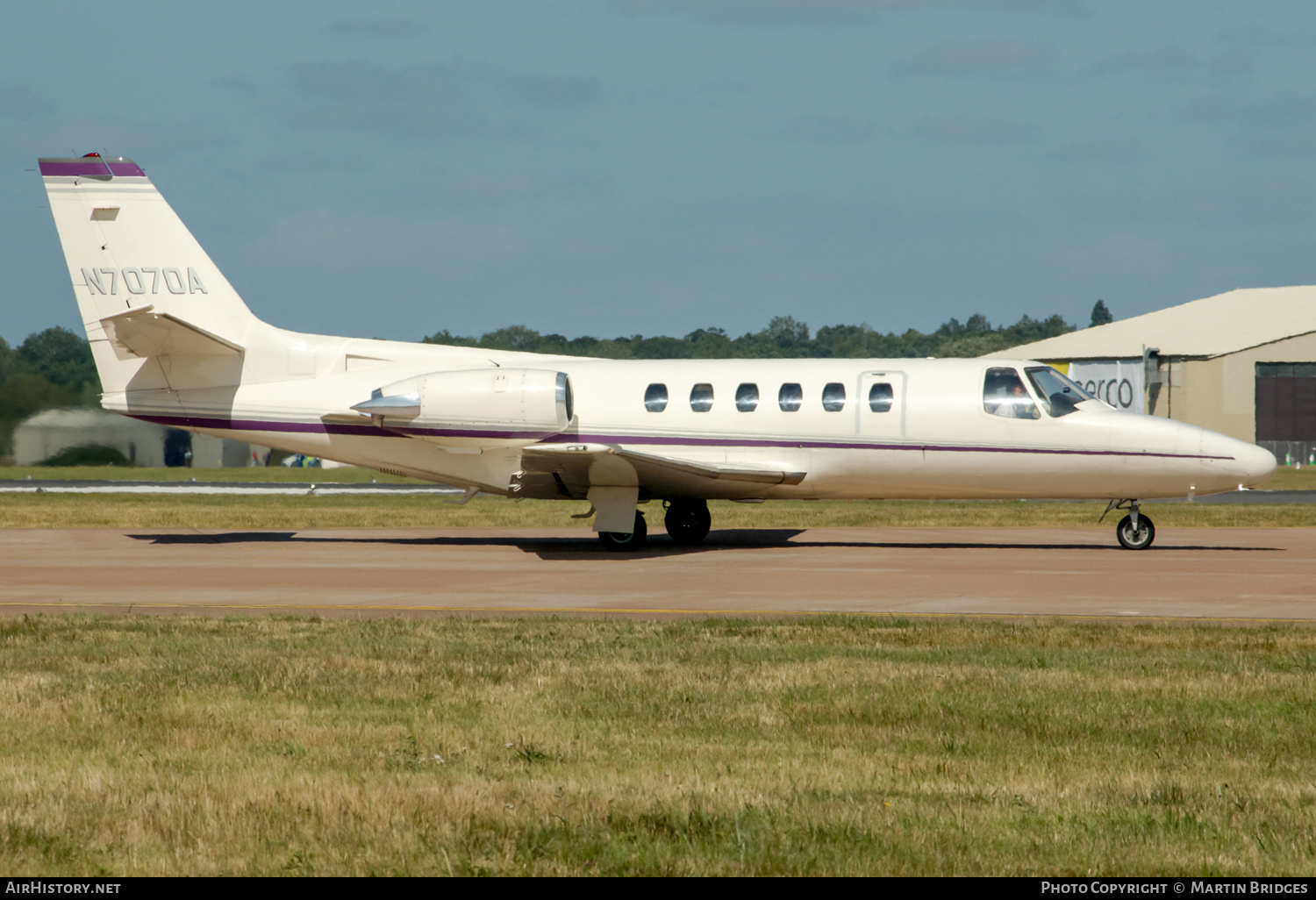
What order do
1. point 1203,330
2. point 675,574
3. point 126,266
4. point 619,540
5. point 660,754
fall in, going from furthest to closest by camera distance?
point 1203,330
point 126,266
point 619,540
point 675,574
point 660,754

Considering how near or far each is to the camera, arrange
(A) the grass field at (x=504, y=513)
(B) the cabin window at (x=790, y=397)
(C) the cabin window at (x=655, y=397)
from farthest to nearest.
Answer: (A) the grass field at (x=504, y=513)
(C) the cabin window at (x=655, y=397)
(B) the cabin window at (x=790, y=397)

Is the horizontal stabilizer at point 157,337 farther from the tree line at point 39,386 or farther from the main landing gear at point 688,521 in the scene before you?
the tree line at point 39,386

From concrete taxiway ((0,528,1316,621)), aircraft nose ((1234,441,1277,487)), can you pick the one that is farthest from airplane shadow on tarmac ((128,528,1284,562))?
aircraft nose ((1234,441,1277,487))

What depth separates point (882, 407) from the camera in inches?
826

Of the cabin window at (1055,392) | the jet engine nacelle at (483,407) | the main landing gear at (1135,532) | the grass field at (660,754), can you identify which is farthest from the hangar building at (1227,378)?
the grass field at (660,754)

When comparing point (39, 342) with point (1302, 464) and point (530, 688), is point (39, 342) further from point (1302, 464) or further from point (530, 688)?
point (1302, 464)

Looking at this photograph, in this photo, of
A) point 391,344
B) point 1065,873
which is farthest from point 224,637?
point 391,344

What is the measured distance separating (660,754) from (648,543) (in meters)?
15.7

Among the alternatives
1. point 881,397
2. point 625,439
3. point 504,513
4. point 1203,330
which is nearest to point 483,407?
point 625,439

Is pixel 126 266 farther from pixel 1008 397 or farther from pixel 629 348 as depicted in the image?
pixel 629 348

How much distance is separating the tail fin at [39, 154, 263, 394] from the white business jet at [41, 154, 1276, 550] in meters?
0.03

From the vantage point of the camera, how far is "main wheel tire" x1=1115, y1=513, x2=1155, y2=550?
20.9 meters

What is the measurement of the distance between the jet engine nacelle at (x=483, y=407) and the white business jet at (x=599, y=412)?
0.03 m

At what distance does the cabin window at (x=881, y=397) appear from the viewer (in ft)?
68.8
